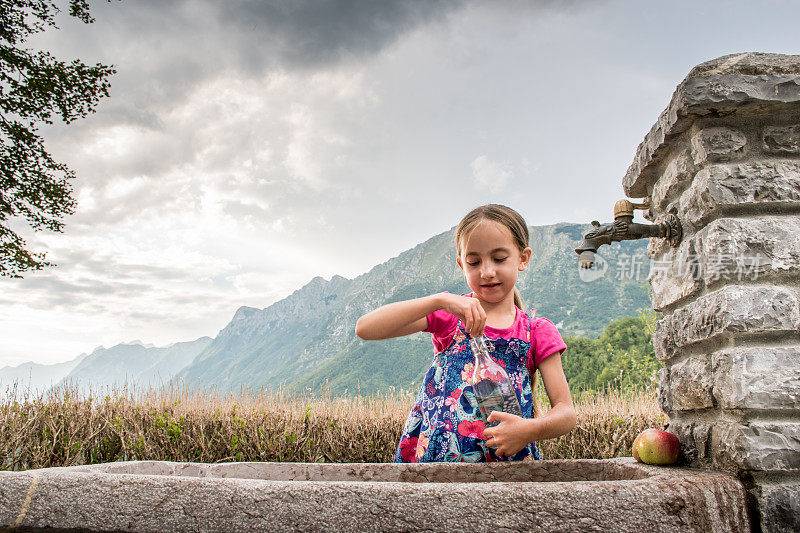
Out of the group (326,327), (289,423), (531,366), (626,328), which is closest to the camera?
(531,366)

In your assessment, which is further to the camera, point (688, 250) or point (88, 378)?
point (88, 378)

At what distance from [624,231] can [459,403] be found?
0.96m

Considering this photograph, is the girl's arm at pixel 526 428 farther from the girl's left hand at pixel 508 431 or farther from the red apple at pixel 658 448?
the red apple at pixel 658 448

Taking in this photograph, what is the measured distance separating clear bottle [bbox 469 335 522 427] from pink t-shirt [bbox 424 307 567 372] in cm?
13

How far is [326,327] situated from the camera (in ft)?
421

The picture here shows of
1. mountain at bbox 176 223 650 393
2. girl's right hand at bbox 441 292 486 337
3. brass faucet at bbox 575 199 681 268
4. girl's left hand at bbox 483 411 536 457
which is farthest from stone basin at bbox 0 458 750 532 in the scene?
mountain at bbox 176 223 650 393

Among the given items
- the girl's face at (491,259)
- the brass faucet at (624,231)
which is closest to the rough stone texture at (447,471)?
the girl's face at (491,259)

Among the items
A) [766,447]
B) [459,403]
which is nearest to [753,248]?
[766,447]

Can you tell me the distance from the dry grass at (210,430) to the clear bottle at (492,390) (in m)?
3.89

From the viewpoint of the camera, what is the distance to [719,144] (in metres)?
1.74

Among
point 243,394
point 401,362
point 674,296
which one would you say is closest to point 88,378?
point 243,394

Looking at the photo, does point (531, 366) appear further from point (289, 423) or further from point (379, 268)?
point (379, 268)

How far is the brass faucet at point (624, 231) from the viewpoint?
1979 mm

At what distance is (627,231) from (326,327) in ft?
423
